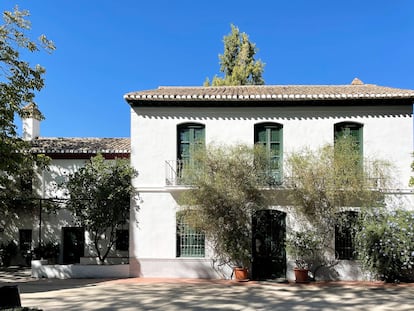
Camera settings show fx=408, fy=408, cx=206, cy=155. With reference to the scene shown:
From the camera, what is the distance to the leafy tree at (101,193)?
15039mm

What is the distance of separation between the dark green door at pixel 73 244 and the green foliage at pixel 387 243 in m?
12.0

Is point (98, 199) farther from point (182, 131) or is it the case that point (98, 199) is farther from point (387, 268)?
point (387, 268)

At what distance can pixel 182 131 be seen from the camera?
48.1 feet

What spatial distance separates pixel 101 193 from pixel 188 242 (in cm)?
373

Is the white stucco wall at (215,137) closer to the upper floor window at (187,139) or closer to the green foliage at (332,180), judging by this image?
the upper floor window at (187,139)

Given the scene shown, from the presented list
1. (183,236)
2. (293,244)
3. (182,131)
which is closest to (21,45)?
(182,131)

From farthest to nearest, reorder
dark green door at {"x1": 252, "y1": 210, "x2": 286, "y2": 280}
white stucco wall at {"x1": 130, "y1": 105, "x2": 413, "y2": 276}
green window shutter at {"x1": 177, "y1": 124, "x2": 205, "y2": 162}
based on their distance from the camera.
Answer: green window shutter at {"x1": 177, "y1": 124, "x2": 205, "y2": 162} → white stucco wall at {"x1": 130, "y1": 105, "x2": 413, "y2": 276} → dark green door at {"x1": 252, "y1": 210, "x2": 286, "y2": 280}

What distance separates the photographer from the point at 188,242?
14195mm

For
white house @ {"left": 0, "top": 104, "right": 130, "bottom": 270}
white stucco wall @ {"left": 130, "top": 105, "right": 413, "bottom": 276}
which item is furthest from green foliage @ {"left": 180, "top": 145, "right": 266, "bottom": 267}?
white house @ {"left": 0, "top": 104, "right": 130, "bottom": 270}

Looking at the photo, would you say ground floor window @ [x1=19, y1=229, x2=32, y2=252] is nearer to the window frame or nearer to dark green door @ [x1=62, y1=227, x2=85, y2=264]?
dark green door @ [x1=62, y1=227, x2=85, y2=264]

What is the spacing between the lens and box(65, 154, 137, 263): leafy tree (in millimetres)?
15039

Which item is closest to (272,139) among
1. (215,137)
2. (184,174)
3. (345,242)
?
(215,137)

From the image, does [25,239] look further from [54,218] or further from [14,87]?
[14,87]

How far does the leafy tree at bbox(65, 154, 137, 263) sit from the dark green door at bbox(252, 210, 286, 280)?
4.84 metres
